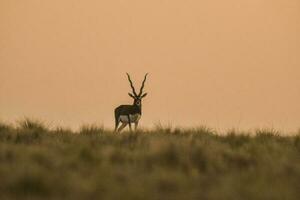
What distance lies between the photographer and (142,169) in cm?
1020

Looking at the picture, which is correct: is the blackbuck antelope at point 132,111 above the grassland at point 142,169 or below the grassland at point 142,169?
above

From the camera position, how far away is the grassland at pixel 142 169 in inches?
331

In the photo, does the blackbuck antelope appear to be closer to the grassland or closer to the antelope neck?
the antelope neck

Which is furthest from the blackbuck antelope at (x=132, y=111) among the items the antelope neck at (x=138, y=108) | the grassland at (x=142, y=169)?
the grassland at (x=142, y=169)

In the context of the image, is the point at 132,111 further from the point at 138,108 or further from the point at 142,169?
the point at 142,169

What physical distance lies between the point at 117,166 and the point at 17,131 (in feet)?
17.2

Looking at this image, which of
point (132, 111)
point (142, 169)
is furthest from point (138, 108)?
point (142, 169)

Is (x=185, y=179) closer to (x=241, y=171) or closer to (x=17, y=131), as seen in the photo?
(x=241, y=171)

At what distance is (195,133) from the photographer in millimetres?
16109

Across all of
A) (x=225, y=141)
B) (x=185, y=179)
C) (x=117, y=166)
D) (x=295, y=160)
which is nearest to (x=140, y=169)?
(x=117, y=166)

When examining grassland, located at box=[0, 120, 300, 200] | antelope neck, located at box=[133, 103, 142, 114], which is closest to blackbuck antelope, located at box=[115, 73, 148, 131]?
antelope neck, located at box=[133, 103, 142, 114]

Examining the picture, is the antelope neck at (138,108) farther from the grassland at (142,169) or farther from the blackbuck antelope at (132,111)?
the grassland at (142,169)

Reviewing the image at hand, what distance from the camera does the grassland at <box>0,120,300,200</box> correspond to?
841 centimetres

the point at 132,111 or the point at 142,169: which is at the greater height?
the point at 132,111
